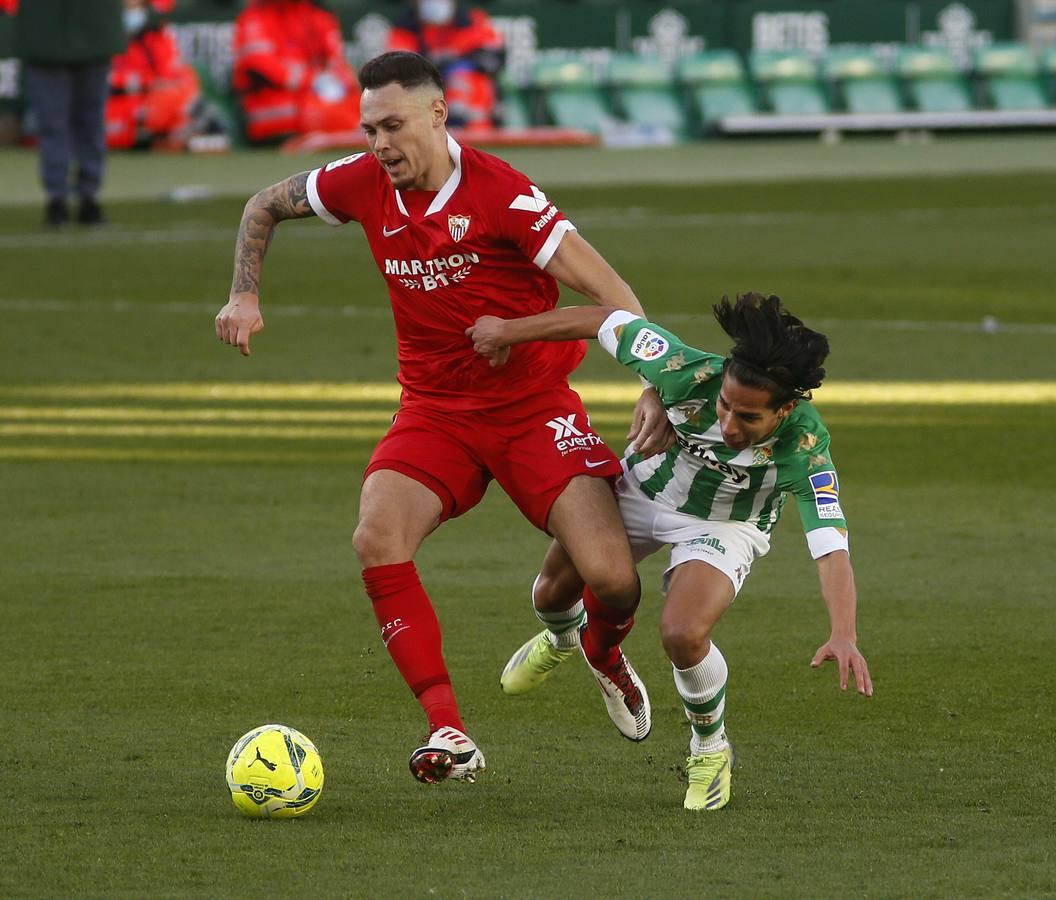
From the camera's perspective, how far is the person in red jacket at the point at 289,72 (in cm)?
3041

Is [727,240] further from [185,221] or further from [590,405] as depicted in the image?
[590,405]

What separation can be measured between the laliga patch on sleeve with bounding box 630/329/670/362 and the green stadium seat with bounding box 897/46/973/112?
1182 inches

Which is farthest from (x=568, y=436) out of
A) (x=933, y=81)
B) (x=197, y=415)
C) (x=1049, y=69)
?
(x=1049, y=69)

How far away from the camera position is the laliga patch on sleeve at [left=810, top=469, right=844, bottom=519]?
17.6 feet

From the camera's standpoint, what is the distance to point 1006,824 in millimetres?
5086

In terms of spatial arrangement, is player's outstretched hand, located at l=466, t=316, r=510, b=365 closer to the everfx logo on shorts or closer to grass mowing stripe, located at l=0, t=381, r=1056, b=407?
the everfx logo on shorts

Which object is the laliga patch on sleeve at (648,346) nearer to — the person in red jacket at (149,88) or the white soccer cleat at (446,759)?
the white soccer cleat at (446,759)

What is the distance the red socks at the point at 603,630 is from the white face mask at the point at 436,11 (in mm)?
25174

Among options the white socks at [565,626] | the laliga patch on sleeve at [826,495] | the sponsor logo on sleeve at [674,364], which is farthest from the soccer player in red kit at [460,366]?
the laliga patch on sleeve at [826,495]

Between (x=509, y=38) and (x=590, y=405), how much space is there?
22.9 meters

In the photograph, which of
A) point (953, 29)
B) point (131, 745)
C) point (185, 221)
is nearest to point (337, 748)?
point (131, 745)

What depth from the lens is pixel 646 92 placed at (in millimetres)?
33438

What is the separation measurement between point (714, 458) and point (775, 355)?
473mm

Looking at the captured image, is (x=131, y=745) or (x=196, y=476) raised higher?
(x=131, y=745)
